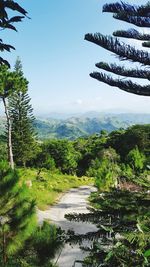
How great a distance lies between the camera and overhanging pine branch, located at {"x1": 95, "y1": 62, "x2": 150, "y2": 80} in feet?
11.3

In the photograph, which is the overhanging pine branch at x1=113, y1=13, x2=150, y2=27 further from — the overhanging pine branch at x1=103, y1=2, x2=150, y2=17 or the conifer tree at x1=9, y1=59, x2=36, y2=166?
the conifer tree at x1=9, y1=59, x2=36, y2=166

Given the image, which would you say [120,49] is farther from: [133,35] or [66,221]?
[66,221]

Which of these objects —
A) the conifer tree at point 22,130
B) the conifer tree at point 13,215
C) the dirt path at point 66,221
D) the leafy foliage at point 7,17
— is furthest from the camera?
the conifer tree at point 22,130

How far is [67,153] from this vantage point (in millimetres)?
53375

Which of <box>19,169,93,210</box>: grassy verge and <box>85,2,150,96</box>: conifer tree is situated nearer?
<box>85,2,150,96</box>: conifer tree

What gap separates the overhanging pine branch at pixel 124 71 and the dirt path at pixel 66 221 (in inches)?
225

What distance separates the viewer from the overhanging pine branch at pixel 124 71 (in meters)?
3.46

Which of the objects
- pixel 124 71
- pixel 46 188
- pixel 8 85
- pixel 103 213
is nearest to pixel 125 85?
pixel 124 71

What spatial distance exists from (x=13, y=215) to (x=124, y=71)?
4.42m

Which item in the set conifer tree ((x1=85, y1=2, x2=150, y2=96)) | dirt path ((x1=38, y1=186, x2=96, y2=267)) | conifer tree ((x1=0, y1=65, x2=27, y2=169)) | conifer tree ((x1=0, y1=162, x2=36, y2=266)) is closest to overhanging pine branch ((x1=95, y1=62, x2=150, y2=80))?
conifer tree ((x1=85, y1=2, x2=150, y2=96))

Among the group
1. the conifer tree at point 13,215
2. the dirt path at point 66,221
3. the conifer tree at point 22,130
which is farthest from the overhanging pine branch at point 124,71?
the conifer tree at point 22,130

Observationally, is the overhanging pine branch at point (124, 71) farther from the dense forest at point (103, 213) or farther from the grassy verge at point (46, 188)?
the grassy verge at point (46, 188)

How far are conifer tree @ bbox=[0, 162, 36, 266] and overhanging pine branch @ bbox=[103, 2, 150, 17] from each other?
4252 millimetres

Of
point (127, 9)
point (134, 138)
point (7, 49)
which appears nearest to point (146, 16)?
point (127, 9)
